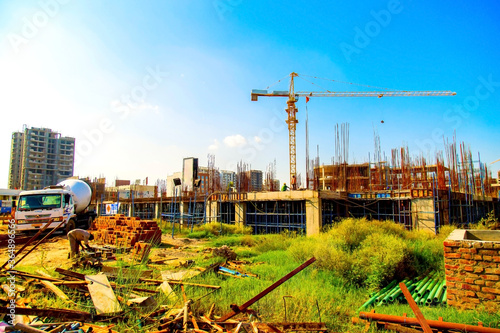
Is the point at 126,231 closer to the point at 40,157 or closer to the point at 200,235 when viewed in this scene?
the point at 200,235

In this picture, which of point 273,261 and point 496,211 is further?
point 496,211

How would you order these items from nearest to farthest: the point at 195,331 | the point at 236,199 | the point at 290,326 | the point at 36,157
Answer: the point at 195,331 → the point at 290,326 → the point at 236,199 → the point at 36,157

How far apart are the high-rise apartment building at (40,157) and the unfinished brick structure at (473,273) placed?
239 feet

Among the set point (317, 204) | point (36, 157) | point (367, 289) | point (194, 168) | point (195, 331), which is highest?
point (36, 157)

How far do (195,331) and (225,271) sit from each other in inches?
155

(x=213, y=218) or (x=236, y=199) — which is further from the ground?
(x=236, y=199)

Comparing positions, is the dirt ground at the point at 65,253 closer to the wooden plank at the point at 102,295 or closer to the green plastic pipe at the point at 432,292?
the wooden plank at the point at 102,295

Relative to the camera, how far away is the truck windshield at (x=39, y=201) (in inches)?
495

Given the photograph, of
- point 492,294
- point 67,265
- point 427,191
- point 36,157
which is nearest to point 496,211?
point 427,191

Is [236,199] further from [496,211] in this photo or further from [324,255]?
[496,211]

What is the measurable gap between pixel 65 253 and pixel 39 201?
429 centimetres

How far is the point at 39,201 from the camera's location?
12.9 metres

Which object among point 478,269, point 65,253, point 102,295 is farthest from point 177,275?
point 65,253

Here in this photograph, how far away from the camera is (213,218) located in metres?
19.5
